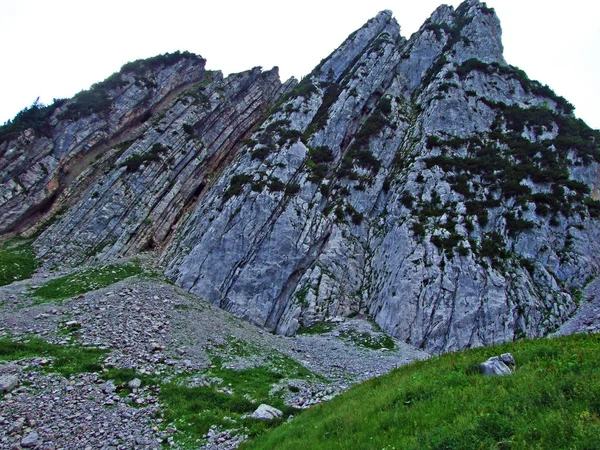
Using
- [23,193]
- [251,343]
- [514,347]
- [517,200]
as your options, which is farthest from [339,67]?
[514,347]

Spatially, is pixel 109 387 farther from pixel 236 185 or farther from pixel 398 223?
pixel 236 185

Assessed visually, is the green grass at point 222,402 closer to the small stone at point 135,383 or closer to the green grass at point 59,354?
the small stone at point 135,383

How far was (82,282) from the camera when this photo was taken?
31844 mm

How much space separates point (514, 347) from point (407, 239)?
2565 centimetres

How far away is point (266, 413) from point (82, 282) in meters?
24.7

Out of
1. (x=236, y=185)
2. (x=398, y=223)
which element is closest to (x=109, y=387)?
(x=398, y=223)

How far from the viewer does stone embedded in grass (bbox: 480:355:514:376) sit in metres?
10.2

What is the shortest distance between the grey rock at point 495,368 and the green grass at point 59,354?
58.9 feet

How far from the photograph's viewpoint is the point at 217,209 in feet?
146

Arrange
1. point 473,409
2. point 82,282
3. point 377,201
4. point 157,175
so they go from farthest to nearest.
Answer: point 157,175, point 377,201, point 82,282, point 473,409

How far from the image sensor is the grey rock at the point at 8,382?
15328 mm

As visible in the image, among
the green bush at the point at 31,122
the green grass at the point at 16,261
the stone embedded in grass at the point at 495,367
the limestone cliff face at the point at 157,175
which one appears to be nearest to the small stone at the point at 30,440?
the stone embedded in grass at the point at 495,367

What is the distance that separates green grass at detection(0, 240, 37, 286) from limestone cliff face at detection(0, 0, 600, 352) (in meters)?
2.22

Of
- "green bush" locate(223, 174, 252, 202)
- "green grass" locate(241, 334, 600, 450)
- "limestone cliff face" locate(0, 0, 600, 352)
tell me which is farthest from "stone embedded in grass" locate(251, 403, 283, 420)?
"green bush" locate(223, 174, 252, 202)
